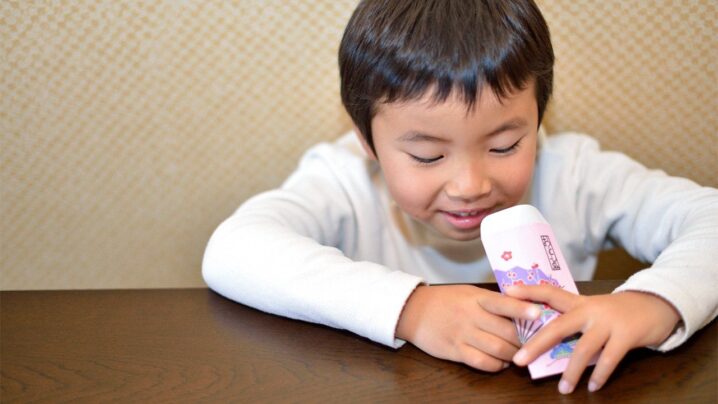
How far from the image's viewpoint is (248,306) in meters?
0.72

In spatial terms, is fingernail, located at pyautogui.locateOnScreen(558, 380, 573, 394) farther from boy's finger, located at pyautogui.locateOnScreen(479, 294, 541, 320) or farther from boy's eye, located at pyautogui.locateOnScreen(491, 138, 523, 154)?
boy's eye, located at pyautogui.locateOnScreen(491, 138, 523, 154)

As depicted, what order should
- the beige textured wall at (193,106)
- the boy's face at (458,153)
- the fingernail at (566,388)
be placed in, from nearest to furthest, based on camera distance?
the fingernail at (566,388)
the boy's face at (458,153)
the beige textured wall at (193,106)

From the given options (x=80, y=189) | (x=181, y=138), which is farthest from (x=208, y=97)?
(x=80, y=189)

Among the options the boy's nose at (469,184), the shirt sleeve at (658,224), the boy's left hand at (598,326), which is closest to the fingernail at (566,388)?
the boy's left hand at (598,326)

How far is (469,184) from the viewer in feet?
2.24

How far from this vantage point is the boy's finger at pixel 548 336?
1.70 feet

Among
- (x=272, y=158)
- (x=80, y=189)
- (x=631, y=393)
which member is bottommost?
(x=631, y=393)

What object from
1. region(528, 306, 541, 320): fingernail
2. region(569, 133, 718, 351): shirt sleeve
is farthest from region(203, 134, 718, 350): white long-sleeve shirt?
region(528, 306, 541, 320): fingernail

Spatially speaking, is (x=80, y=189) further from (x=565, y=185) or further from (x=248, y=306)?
(x=565, y=185)

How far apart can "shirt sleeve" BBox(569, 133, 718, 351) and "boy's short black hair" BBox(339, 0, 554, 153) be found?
0.52 feet

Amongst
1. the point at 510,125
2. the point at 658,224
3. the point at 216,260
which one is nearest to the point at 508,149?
the point at 510,125

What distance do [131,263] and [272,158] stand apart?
27 centimetres

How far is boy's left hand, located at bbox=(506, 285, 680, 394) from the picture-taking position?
52cm

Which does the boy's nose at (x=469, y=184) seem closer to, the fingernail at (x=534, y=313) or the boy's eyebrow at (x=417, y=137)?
the boy's eyebrow at (x=417, y=137)
